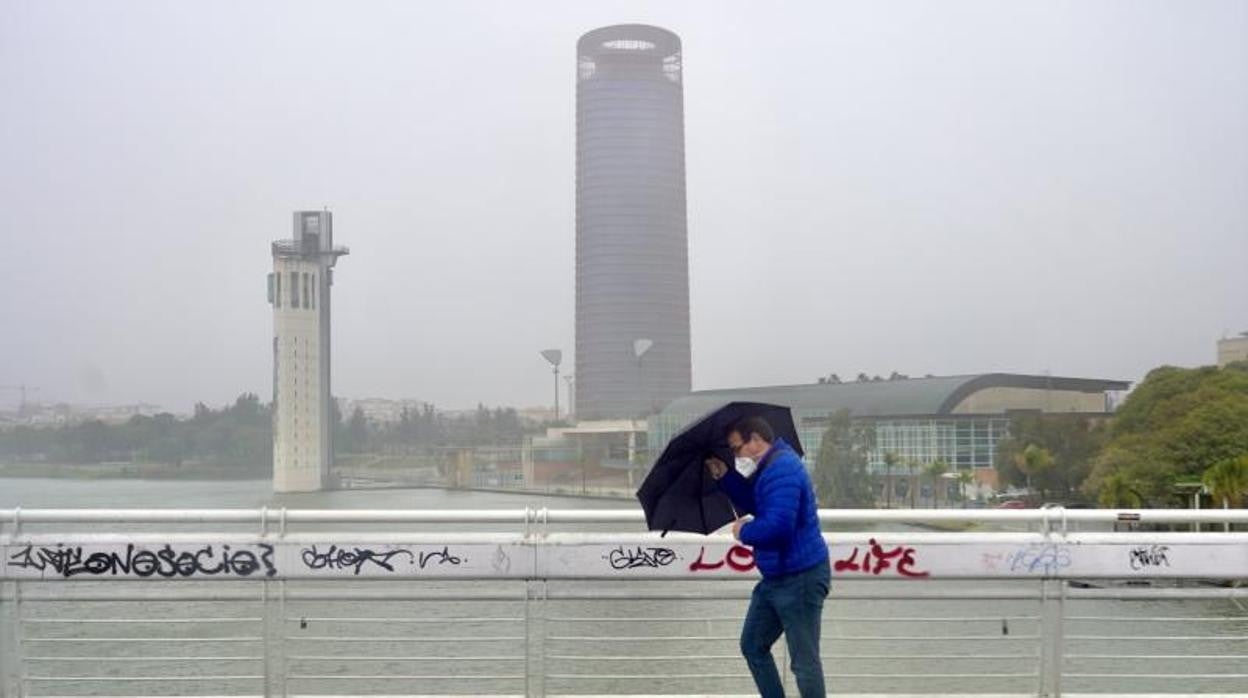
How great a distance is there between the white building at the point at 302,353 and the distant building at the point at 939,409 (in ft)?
95.5

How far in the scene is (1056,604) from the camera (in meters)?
4.32

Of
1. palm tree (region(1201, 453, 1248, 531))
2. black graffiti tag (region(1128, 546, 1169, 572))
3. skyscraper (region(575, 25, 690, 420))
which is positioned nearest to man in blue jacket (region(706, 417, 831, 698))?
black graffiti tag (region(1128, 546, 1169, 572))

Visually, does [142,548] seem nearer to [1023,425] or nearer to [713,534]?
[713,534]

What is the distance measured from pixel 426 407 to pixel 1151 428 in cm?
6032

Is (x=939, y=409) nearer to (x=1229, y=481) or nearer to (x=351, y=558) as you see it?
(x=1229, y=481)

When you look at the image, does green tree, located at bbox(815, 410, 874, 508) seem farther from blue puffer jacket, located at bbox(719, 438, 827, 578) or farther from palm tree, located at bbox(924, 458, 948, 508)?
blue puffer jacket, located at bbox(719, 438, 827, 578)

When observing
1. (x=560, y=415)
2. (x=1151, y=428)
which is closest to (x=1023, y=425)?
(x=1151, y=428)

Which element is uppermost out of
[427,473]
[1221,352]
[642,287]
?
[642,287]

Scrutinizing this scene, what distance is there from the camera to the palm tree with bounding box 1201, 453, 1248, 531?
32781mm

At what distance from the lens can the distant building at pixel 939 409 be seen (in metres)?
67.4

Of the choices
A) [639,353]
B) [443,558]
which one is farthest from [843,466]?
[639,353]

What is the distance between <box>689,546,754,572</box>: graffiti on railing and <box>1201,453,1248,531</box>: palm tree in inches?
1264

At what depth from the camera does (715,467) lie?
390 cm

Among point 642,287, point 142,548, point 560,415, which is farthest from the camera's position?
point 642,287
